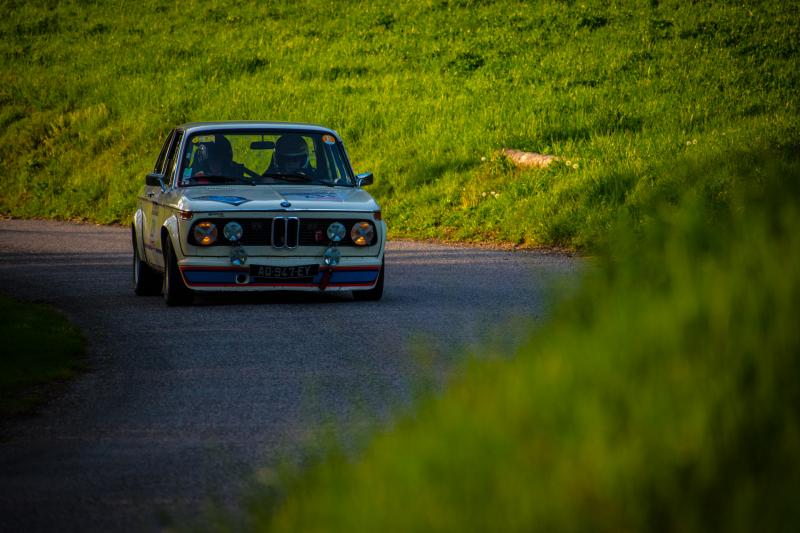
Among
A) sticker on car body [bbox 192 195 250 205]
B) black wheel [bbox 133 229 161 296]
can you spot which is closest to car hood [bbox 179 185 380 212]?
sticker on car body [bbox 192 195 250 205]

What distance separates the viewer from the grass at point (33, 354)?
854cm

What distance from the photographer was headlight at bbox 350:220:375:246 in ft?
42.4

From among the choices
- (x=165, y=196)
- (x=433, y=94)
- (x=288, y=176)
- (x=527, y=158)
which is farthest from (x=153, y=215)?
(x=433, y=94)

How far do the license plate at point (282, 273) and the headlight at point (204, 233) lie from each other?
44 cm

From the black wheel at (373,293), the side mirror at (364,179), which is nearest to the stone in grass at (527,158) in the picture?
the side mirror at (364,179)

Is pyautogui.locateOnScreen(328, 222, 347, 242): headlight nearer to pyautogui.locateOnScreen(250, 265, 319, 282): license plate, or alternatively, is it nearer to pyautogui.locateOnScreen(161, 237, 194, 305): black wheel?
pyautogui.locateOnScreen(250, 265, 319, 282): license plate

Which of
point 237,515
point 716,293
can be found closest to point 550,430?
point 716,293

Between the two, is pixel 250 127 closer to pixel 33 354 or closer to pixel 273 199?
pixel 273 199

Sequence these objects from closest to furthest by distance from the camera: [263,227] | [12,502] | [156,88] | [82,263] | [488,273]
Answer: [12,502] < [263,227] < [488,273] < [82,263] < [156,88]

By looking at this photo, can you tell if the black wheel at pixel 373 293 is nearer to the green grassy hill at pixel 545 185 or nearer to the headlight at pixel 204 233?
the headlight at pixel 204 233

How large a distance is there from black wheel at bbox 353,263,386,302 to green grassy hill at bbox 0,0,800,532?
12.6ft

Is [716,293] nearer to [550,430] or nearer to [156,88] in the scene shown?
[550,430]

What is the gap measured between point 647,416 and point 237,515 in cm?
244

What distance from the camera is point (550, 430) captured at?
3508 millimetres
